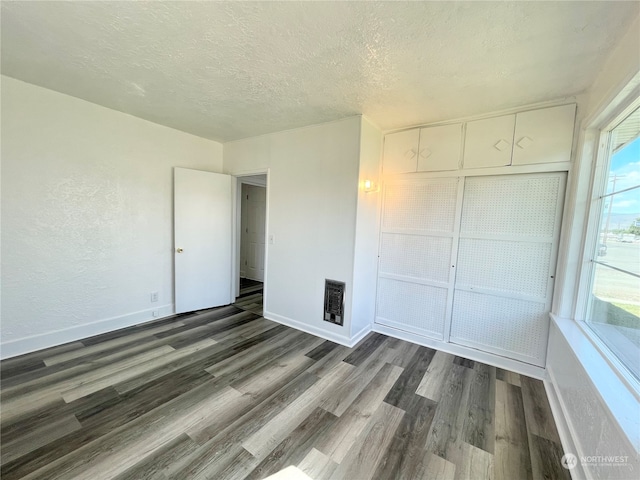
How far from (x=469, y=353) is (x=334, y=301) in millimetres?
1569

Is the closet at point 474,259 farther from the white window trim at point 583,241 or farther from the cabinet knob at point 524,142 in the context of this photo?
the cabinet knob at point 524,142

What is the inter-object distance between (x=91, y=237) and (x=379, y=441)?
345 centimetres

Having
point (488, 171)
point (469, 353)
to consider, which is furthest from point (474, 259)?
point (469, 353)

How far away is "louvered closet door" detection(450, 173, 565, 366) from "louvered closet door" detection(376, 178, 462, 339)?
13 centimetres

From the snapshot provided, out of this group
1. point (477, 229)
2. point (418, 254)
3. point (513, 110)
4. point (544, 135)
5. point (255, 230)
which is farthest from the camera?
point (255, 230)

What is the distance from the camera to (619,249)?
1.67 m

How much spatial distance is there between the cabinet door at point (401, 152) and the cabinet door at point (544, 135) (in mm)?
949

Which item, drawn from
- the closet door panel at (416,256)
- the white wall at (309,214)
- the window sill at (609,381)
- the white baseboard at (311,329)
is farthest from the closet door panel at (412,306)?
the window sill at (609,381)

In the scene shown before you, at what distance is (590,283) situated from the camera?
2062mm

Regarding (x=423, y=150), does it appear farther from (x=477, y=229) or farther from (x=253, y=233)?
(x=253, y=233)

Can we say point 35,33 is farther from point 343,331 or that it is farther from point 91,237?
point 343,331

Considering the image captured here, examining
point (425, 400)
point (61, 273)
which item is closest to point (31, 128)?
point (61, 273)

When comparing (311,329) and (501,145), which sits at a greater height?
(501,145)

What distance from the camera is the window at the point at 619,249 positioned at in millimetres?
1457
